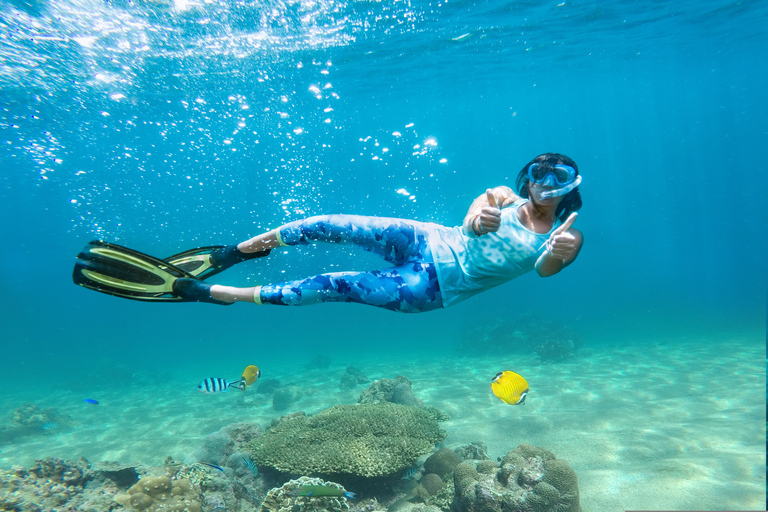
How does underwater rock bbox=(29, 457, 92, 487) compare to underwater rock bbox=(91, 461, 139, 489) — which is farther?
underwater rock bbox=(91, 461, 139, 489)

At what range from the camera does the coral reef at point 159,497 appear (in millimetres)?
4289

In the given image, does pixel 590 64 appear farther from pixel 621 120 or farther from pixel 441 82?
pixel 621 120

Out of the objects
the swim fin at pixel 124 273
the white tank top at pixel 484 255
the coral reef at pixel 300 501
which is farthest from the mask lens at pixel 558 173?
the coral reef at pixel 300 501

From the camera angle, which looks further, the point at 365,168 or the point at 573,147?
the point at 573,147

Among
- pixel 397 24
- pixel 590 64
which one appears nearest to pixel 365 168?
pixel 590 64

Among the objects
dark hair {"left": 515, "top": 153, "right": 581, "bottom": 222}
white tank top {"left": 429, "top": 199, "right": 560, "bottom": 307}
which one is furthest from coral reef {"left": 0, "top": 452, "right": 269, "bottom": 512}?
dark hair {"left": 515, "top": 153, "right": 581, "bottom": 222}

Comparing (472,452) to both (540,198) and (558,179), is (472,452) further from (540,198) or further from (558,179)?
(558,179)

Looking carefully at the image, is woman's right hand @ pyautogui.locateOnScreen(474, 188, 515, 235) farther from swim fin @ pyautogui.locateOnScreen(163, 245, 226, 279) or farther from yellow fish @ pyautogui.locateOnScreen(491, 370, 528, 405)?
swim fin @ pyautogui.locateOnScreen(163, 245, 226, 279)

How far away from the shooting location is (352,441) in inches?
205

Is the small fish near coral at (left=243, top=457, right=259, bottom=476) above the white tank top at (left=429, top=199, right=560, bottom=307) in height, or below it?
below

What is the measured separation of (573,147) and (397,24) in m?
68.7

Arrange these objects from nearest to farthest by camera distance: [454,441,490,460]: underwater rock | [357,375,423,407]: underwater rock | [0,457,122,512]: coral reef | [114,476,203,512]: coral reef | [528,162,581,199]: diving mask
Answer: [528,162,581,199]: diving mask → [114,476,203,512]: coral reef → [0,457,122,512]: coral reef → [454,441,490,460]: underwater rock → [357,375,423,407]: underwater rock

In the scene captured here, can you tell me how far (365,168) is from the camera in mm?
53281

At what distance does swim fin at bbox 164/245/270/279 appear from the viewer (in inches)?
177
